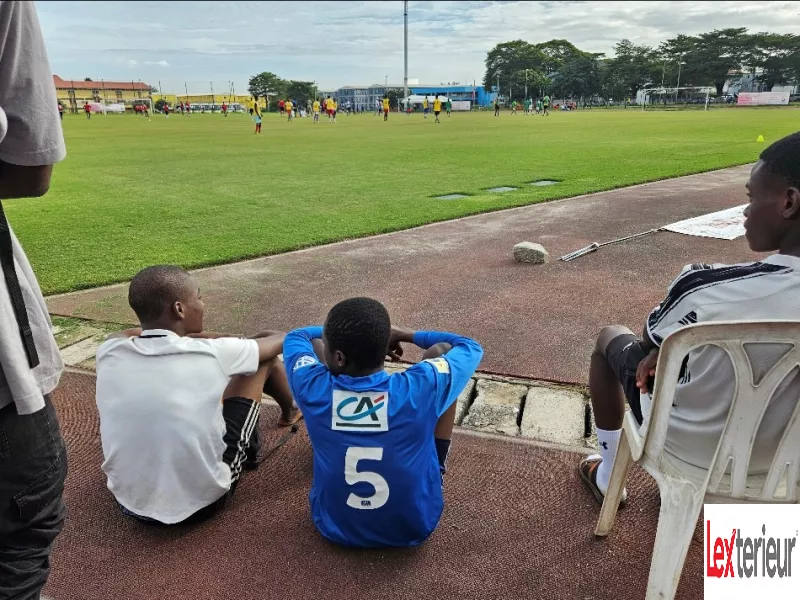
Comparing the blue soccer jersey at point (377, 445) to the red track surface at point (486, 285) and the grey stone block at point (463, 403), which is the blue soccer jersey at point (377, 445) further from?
the red track surface at point (486, 285)

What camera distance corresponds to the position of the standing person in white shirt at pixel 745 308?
1882 millimetres

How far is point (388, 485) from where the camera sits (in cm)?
246

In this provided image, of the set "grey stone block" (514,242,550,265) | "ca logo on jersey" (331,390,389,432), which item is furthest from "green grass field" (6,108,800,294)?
"ca logo on jersey" (331,390,389,432)

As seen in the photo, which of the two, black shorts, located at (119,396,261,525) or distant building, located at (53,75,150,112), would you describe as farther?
distant building, located at (53,75,150,112)

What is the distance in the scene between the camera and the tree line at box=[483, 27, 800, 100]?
6103 centimetres

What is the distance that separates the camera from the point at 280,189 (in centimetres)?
1220

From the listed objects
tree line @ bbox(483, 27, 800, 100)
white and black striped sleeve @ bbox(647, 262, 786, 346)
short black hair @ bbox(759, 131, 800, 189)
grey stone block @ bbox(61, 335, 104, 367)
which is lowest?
grey stone block @ bbox(61, 335, 104, 367)

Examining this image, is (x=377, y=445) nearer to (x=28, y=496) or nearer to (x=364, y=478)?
(x=364, y=478)

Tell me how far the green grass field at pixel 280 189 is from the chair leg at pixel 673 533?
5.82m

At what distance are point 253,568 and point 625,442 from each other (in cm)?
163

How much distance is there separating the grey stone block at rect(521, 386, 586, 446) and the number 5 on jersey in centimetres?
123

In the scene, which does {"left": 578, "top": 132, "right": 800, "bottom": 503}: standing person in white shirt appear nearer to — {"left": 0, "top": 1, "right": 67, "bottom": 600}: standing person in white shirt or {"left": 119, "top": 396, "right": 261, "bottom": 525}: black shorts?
{"left": 119, "top": 396, "right": 261, "bottom": 525}: black shorts

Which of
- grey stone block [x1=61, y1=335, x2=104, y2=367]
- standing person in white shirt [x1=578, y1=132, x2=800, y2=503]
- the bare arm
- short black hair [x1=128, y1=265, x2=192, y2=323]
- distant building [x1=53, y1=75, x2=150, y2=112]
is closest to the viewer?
standing person in white shirt [x1=578, y1=132, x2=800, y2=503]
